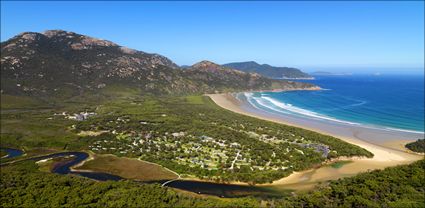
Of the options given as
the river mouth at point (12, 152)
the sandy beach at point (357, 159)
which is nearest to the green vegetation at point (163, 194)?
the sandy beach at point (357, 159)

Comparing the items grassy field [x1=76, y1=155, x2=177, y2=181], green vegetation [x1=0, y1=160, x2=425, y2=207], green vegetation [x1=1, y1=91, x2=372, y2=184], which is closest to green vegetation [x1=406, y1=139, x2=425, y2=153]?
green vegetation [x1=1, y1=91, x2=372, y2=184]

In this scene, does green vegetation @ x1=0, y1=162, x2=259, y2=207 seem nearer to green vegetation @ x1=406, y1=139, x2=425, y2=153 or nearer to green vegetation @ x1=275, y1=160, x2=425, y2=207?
green vegetation @ x1=275, y1=160, x2=425, y2=207

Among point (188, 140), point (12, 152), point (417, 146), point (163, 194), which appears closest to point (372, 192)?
point (163, 194)

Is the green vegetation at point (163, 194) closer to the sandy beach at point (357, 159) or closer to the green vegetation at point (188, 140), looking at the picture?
the sandy beach at point (357, 159)

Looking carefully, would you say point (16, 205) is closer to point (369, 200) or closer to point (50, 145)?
point (50, 145)

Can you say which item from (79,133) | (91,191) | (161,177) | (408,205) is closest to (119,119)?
(79,133)

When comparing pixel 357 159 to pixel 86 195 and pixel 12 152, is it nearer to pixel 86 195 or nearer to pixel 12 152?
pixel 86 195
